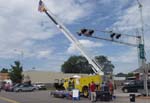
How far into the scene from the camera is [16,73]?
359 ft

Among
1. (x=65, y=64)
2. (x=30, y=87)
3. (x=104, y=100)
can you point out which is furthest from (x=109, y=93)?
(x=65, y=64)

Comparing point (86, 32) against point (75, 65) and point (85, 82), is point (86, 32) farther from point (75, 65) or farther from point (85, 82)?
point (75, 65)

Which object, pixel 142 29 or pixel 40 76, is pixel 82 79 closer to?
pixel 142 29

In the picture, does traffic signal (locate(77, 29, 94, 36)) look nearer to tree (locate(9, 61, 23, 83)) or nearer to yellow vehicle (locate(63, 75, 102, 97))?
yellow vehicle (locate(63, 75, 102, 97))

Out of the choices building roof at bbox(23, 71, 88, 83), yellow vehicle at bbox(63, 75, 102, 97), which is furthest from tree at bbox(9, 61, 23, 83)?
yellow vehicle at bbox(63, 75, 102, 97)

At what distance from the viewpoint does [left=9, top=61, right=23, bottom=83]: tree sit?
109 m

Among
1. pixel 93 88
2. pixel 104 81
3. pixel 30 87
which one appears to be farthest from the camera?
pixel 30 87

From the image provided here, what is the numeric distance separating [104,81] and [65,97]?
18.4 ft

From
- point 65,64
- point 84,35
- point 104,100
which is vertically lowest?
point 104,100

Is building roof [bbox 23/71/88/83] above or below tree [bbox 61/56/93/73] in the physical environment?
below

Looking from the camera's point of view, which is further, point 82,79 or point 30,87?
point 30,87

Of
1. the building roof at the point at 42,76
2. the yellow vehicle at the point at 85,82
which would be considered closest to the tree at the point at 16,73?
the building roof at the point at 42,76

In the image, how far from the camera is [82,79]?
143 feet

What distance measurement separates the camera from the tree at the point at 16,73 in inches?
4299
